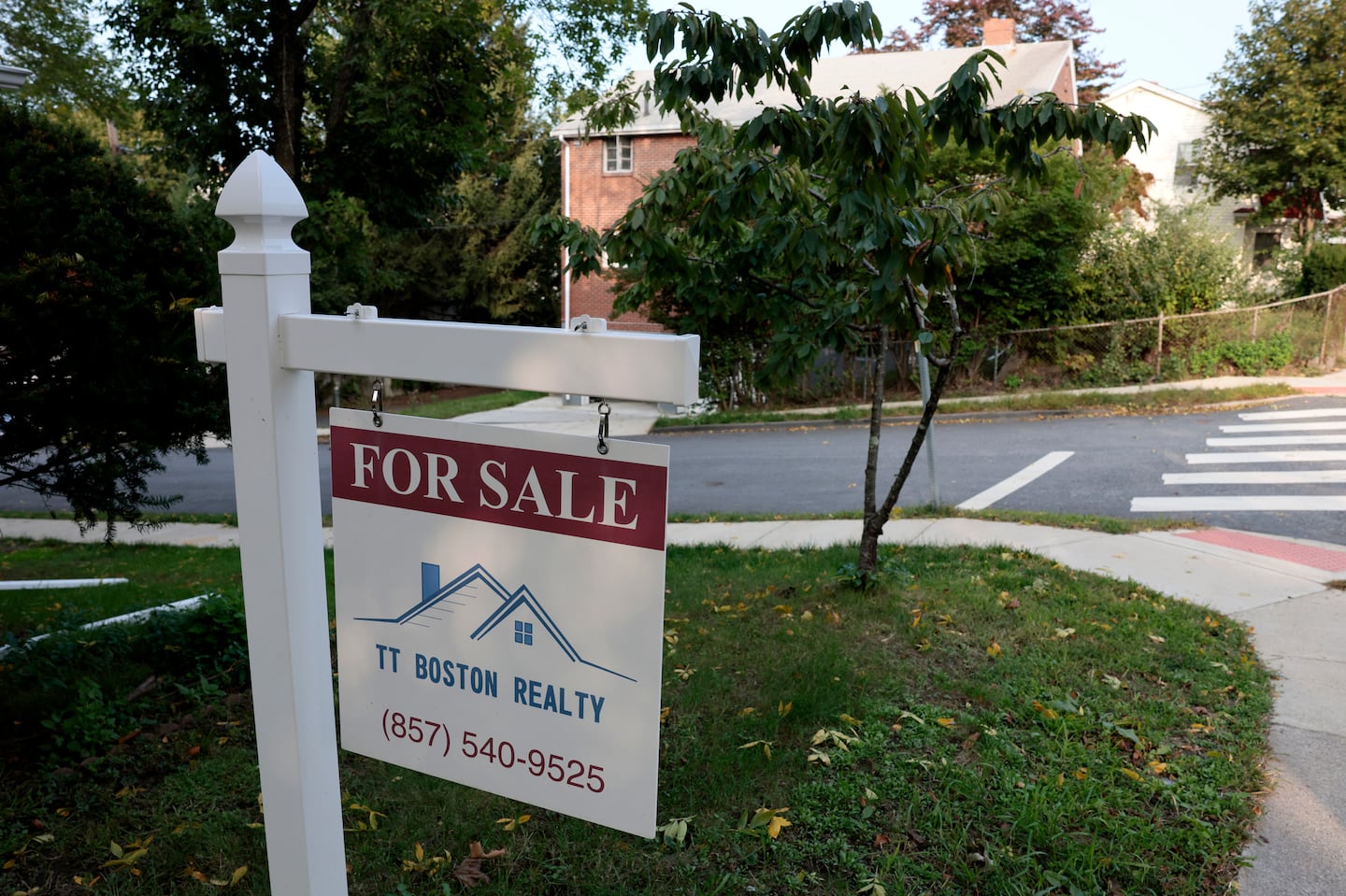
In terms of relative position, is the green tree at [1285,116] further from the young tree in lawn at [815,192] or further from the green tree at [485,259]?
the young tree in lawn at [815,192]

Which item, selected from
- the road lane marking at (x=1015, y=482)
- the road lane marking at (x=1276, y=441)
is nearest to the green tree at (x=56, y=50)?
the road lane marking at (x=1015, y=482)

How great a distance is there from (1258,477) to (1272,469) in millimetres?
654

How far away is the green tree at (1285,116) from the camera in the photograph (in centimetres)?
2308

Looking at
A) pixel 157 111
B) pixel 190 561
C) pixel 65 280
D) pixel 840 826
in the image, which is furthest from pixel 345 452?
pixel 157 111

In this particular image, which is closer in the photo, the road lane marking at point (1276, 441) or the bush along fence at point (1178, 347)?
the road lane marking at point (1276, 441)

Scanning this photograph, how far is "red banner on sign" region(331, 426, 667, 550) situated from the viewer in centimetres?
168

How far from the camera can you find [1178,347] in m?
19.3

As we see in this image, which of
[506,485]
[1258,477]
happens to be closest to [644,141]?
[1258,477]

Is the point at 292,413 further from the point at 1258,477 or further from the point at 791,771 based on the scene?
the point at 1258,477

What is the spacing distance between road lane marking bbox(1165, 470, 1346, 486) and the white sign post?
10919 millimetres

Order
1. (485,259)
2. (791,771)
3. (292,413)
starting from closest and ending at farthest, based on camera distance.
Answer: (292,413), (791,771), (485,259)

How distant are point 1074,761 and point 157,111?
498 inches

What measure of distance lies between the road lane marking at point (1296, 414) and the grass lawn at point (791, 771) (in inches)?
465

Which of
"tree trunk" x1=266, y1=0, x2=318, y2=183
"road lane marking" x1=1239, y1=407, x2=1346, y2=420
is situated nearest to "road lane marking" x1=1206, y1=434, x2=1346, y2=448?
"road lane marking" x1=1239, y1=407, x2=1346, y2=420
